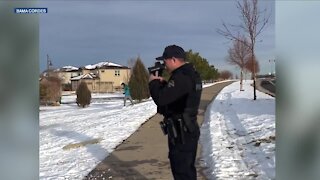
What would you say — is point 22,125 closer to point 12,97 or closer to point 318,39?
point 12,97

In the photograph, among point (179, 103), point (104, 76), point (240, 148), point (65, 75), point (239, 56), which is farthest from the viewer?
point (104, 76)

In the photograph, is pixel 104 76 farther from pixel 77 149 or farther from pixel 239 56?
pixel 77 149

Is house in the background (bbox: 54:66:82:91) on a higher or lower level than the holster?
higher

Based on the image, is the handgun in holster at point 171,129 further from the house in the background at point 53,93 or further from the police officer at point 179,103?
the house in the background at point 53,93

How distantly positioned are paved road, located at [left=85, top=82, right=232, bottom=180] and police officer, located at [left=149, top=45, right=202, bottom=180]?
2112mm

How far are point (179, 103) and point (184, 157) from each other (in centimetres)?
56

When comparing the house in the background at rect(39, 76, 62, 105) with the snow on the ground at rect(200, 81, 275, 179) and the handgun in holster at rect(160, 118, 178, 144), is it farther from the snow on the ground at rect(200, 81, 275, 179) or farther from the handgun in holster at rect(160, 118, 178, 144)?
the handgun in holster at rect(160, 118, 178, 144)

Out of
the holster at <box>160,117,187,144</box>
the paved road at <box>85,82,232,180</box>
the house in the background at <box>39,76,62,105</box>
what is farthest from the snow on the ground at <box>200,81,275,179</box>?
the house in the background at <box>39,76,62,105</box>

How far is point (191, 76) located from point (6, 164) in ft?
6.37

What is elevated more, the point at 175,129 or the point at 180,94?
the point at 180,94

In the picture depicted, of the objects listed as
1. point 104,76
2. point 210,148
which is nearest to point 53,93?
point 210,148

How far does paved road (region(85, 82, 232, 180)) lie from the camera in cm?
675

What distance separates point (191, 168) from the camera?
445cm

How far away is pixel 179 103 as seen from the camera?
4.25m
